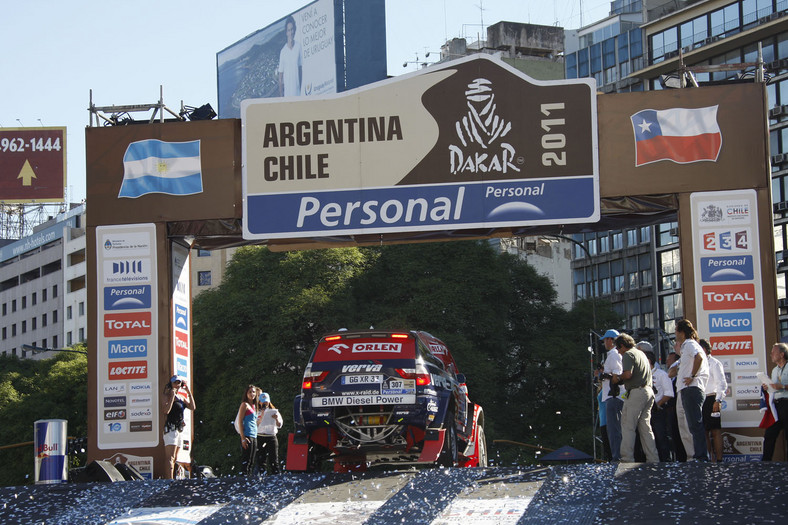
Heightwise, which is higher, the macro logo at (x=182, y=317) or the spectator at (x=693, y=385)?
the macro logo at (x=182, y=317)

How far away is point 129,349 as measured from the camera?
1847 centimetres

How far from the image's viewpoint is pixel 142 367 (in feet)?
60.4

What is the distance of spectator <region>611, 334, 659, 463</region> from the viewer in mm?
15062

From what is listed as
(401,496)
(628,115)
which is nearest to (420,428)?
(401,496)

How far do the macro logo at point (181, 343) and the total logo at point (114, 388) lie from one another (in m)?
0.96

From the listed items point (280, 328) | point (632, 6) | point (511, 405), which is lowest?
point (511, 405)

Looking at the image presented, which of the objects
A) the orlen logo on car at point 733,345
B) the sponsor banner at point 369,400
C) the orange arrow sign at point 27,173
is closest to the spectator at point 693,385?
the orlen logo on car at point 733,345

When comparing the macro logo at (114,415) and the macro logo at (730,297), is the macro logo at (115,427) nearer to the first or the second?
the macro logo at (114,415)

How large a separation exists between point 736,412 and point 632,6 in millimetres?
70329

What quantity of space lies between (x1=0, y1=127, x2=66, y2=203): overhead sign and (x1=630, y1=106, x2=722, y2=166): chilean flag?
37.6m

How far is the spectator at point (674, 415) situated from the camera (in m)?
15.7

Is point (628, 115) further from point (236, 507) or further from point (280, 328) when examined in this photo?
point (280, 328)

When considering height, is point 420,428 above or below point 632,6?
below

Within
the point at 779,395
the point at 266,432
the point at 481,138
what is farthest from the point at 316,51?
the point at 779,395
